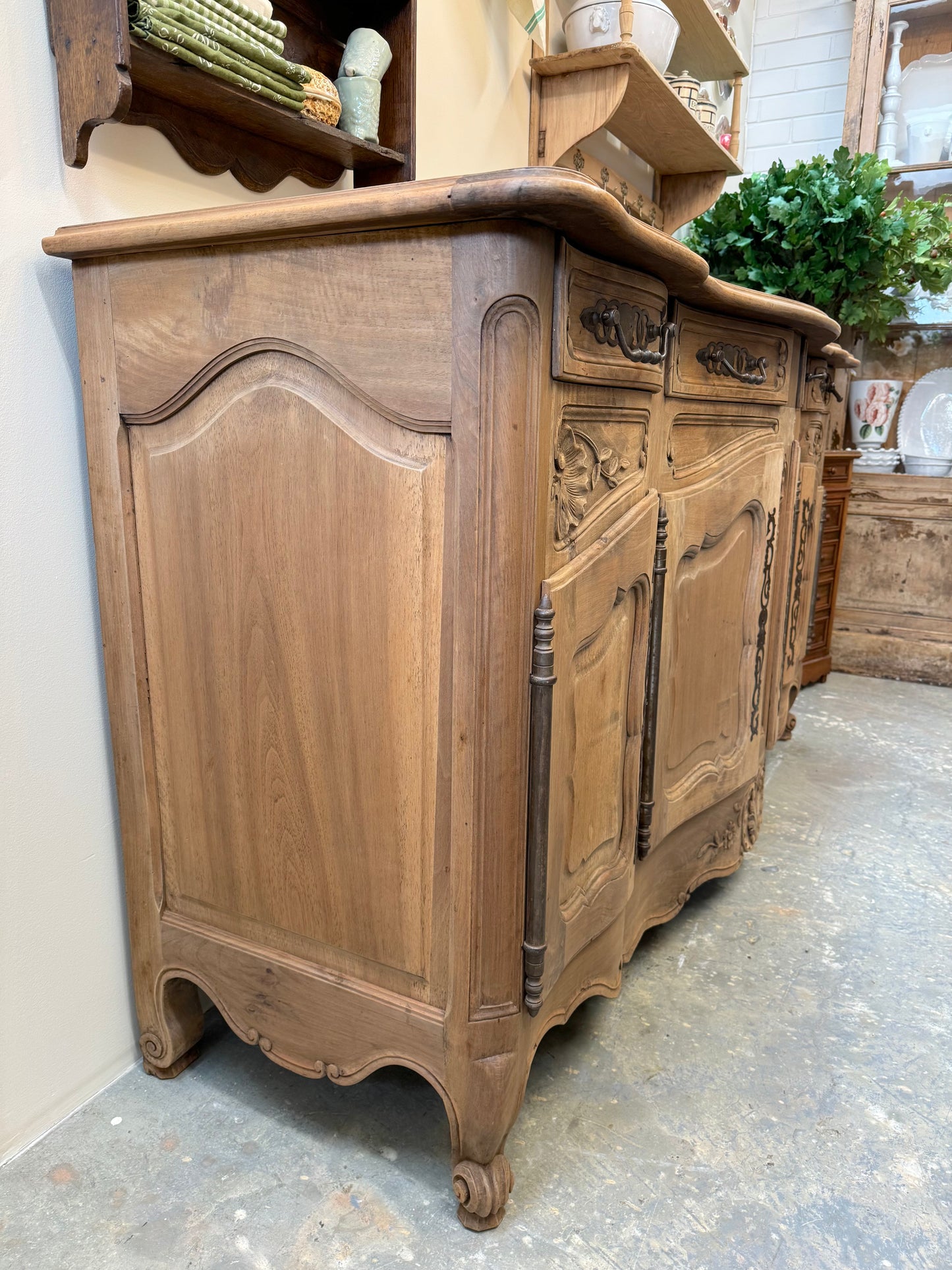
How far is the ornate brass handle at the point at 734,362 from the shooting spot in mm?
1367

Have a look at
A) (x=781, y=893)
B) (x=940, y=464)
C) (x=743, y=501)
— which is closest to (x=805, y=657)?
(x=940, y=464)

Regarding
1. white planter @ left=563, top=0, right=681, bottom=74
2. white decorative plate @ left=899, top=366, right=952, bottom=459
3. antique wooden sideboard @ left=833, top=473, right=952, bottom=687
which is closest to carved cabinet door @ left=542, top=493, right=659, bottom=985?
white planter @ left=563, top=0, right=681, bottom=74

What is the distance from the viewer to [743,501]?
1568mm

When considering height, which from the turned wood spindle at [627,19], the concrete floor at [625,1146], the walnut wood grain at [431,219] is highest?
the turned wood spindle at [627,19]

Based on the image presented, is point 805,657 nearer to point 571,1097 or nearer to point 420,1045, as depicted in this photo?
point 571,1097

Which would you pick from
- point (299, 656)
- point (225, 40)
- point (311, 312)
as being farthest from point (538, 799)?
point (225, 40)

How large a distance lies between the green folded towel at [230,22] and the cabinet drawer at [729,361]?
2.06 ft

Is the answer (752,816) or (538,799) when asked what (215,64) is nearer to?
(538,799)

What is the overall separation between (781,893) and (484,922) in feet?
3.58

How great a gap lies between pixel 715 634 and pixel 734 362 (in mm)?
460

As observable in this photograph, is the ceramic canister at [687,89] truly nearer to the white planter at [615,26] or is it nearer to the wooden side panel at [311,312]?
the white planter at [615,26]

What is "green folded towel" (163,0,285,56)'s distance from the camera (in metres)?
1.01

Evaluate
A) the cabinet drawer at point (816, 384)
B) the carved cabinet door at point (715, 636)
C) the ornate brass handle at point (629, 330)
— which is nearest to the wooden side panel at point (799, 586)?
the cabinet drawer at point (816, 384)

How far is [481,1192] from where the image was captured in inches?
40.8
